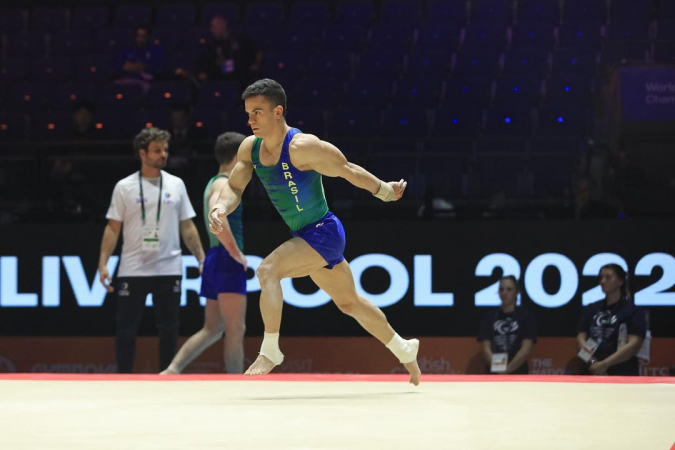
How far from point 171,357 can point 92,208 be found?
1.92 meters

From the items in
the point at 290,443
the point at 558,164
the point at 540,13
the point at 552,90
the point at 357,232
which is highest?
the point at 540,13

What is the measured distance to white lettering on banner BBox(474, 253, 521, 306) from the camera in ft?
26.2

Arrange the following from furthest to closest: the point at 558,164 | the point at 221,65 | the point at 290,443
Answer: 1. the point at 221,65
2. the point at 558,164
3. the point at 290,443

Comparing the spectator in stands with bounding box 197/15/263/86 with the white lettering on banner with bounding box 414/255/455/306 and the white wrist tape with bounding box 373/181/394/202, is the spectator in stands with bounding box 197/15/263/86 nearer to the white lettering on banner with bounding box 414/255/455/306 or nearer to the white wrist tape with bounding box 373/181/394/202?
the white lettering on banner with bounding box 414/255/455/306

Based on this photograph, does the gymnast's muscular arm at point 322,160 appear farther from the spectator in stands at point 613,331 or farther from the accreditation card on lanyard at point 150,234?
the spectator in stands at point 613,331

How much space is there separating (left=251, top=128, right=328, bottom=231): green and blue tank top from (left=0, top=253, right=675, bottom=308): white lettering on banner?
9.96 feet

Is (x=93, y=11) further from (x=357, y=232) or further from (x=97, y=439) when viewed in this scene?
(x=97, y=439)

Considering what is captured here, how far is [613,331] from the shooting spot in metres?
7.43

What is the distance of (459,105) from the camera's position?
9680 mm

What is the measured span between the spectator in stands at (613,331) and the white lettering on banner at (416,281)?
380 mm

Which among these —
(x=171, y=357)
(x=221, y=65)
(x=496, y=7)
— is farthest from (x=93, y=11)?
(x=171, y=357)

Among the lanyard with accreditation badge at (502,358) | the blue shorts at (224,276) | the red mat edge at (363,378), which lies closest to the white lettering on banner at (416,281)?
the lanyard with accreditation badge at (502,358)

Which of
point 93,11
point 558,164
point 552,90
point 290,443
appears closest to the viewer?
point 290,443

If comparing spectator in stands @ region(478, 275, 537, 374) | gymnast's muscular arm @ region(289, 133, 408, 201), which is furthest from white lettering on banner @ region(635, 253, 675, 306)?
gymnast's muscular arm @ region(289, 133, 408, 201)
